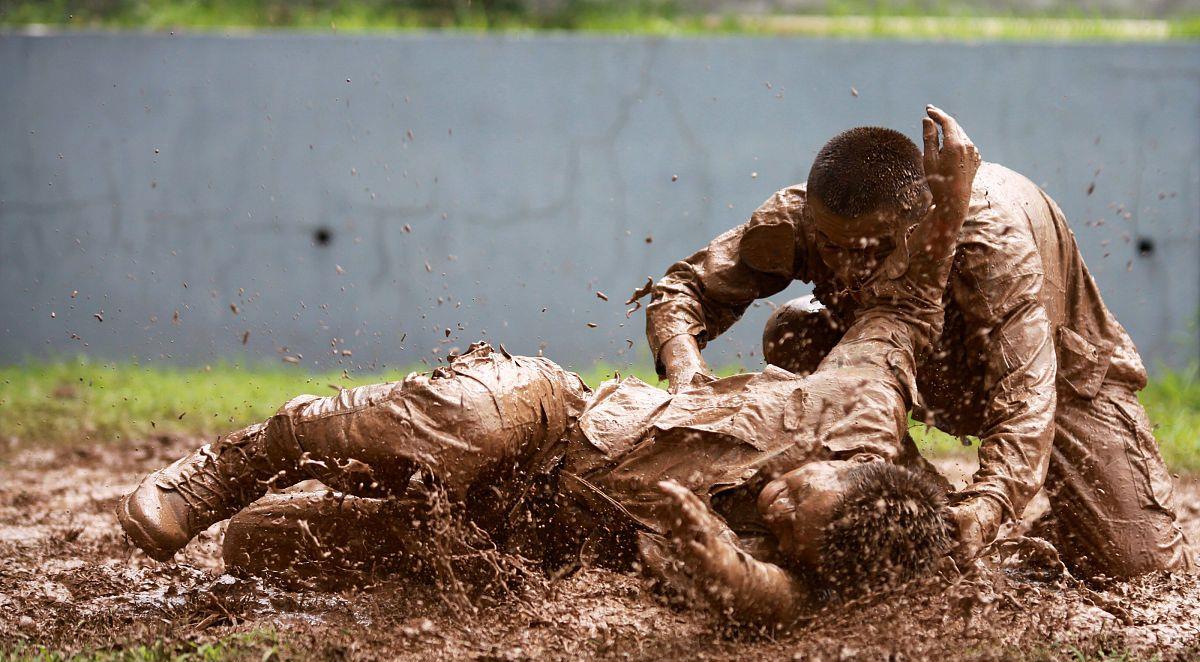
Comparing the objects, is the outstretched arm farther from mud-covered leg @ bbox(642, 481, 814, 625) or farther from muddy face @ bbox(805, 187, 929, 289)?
muddy face @ bbox(805, 187, 929, 289)

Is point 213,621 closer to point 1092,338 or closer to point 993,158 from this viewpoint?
point 1092,338

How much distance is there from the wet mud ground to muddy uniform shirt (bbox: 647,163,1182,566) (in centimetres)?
39

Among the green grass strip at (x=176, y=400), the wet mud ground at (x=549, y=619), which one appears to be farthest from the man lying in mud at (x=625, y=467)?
the green grass strip at (x=176, y=400)

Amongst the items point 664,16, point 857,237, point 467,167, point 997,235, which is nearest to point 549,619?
point 857,237

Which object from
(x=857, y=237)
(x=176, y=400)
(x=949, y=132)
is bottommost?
(x=176, y=400)

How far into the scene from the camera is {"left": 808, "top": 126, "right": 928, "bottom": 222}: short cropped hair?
3.76 meters

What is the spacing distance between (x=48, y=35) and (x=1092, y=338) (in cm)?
751

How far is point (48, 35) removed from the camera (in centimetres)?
880

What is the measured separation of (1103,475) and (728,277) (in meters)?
1.59

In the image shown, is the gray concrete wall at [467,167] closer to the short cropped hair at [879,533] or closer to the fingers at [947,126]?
the fingers at [947,126]

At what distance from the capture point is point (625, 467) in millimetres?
3584

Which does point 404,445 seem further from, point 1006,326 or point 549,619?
point 1006,326

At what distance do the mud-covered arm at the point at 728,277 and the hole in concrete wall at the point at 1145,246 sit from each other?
5236mm

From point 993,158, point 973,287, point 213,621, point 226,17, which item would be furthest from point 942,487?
point 226,17
